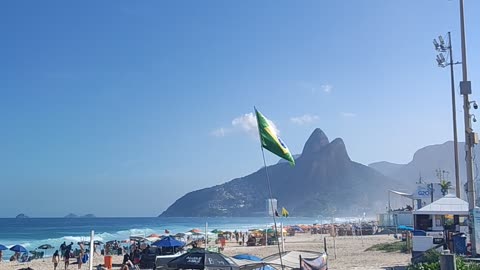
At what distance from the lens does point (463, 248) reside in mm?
17531

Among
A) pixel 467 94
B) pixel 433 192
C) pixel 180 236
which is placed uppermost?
→ pixel 467 94

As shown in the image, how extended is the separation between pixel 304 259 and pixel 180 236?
38008 mm

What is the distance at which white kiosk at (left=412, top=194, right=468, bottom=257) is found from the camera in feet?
59.8

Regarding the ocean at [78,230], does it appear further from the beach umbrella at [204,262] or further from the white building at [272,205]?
the beach umbrella at [204,262]

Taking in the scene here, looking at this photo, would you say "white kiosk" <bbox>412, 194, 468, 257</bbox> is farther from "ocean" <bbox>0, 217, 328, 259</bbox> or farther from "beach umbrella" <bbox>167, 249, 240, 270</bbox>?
"ocean" <bbox>0, 217, 328, 259</bbox>

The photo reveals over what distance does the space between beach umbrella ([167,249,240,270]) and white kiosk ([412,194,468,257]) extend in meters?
9.07

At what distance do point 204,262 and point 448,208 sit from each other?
14.0 metres

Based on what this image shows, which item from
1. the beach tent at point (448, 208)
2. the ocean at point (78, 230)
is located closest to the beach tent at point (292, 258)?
the beach tent at point (448, 208)

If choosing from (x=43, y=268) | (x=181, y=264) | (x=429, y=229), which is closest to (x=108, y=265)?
(x=43, y=268)

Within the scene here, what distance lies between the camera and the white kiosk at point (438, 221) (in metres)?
18.2

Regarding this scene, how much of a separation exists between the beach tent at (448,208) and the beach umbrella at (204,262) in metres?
13.2

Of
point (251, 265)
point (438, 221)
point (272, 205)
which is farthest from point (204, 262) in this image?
point (438, 221)

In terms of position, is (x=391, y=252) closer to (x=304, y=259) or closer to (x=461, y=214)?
(x=461, y=214)

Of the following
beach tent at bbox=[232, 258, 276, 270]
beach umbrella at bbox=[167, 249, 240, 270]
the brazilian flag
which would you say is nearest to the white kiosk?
beach tent at bbox=[232, 258, 276, 270]
